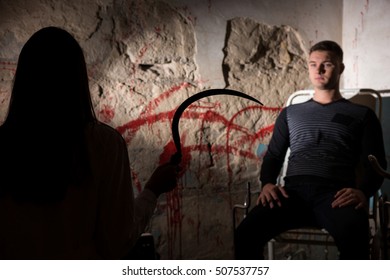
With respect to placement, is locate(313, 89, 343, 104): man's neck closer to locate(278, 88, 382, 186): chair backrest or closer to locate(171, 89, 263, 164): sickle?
locate(278, 88, 382, 186): chair backrest

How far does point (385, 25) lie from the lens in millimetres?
1661

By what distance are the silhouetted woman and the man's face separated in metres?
0.94

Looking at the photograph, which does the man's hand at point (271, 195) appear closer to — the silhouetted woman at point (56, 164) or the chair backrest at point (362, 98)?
the chair backrest at point (362, 98)

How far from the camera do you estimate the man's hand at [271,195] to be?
1.41 metres

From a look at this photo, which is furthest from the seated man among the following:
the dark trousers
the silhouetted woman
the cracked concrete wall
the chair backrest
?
the silhouetted woman

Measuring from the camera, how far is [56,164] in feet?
2.54

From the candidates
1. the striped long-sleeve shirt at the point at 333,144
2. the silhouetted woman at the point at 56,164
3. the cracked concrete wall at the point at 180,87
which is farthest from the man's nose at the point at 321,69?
the silhouetted woman at the point at 56,164

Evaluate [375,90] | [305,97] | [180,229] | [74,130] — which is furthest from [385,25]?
[74,130]

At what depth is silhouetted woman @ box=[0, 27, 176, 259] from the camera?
0.76 m

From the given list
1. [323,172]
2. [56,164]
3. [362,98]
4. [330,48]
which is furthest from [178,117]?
[362,98]

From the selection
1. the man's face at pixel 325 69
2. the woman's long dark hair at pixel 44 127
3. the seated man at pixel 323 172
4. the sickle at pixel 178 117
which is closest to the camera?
the woman's long dark hair at pixel 44 127
